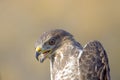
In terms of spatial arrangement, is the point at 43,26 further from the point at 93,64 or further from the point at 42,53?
the point at 93,64

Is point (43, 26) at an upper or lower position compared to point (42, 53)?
upper

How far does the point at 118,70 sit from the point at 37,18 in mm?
987

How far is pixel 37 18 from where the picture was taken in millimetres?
5129

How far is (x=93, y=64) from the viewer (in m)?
2.51

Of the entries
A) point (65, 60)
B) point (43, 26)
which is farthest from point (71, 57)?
point (43, 26)

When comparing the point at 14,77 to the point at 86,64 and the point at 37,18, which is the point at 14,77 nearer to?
the point at 37,18

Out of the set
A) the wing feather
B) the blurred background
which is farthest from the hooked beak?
the blurred background

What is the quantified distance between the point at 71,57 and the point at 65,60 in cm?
4

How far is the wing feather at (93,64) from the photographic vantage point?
2.50 metres

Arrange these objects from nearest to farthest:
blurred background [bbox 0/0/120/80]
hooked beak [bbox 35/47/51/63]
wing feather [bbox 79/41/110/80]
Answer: wing feather [bbox 79/41/110/80] < hooked beak [bbox 35/47/51/63] < blurred background [bbox 0/0/120/80]

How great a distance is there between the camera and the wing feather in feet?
8.21

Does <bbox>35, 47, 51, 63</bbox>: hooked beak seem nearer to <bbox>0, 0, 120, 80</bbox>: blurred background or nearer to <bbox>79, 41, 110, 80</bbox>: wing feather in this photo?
<bbox>79, 41, 110, 80</bbox>: wing feather

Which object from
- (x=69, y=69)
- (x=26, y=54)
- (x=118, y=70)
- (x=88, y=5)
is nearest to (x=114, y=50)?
(x=118, y=70)

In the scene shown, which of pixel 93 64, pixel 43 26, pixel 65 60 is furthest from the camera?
pixel 43 26
